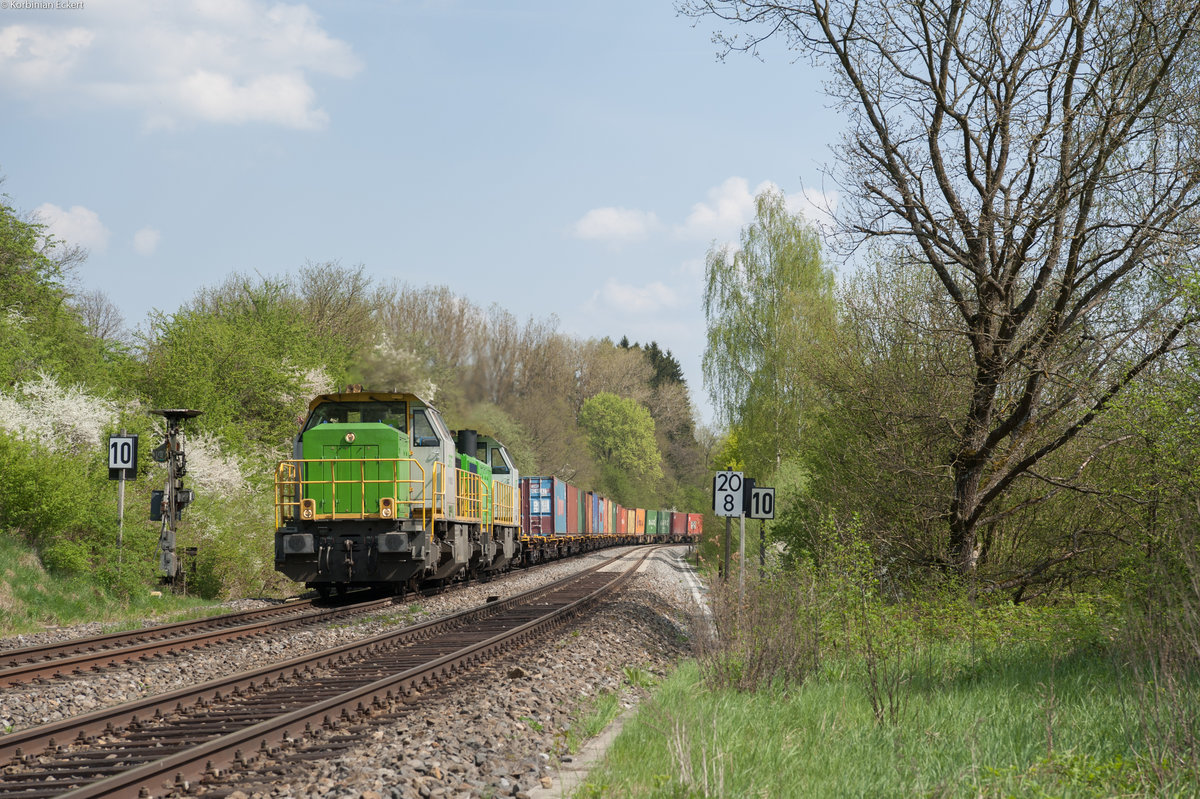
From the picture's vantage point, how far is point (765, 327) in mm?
30625

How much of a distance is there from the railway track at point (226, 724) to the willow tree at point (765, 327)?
59.6 ft

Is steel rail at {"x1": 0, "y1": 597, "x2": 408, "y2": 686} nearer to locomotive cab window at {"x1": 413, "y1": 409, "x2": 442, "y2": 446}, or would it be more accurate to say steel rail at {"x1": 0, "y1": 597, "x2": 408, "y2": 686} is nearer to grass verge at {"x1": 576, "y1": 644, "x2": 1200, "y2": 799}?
locomotive cab window at {"x1": 413, "y1": 409, "x2": 442, "y2": 446}

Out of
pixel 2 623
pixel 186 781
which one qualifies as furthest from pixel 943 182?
pixel 2 623

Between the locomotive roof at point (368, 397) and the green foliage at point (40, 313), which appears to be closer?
the locomotive roof at point (368, 397)

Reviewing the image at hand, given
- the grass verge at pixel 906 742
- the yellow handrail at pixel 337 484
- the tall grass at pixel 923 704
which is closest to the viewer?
the grass verge at pixel 906 742

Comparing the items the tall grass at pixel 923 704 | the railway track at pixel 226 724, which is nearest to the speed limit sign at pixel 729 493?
the tall grass at pixel 923 704

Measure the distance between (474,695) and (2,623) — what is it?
9.28m

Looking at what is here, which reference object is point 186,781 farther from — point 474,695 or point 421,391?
point 421,391

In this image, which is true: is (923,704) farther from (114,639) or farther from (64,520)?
(64,520)

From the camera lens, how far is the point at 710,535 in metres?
31.9

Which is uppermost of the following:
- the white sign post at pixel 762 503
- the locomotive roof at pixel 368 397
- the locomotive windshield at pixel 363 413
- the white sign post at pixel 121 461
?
the locomotive roof at pixel 368 397

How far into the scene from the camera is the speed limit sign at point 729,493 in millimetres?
12602

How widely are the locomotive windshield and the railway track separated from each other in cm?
503

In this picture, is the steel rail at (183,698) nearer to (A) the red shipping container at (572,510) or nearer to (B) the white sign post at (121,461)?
(B) the white sign post at (121,461)
